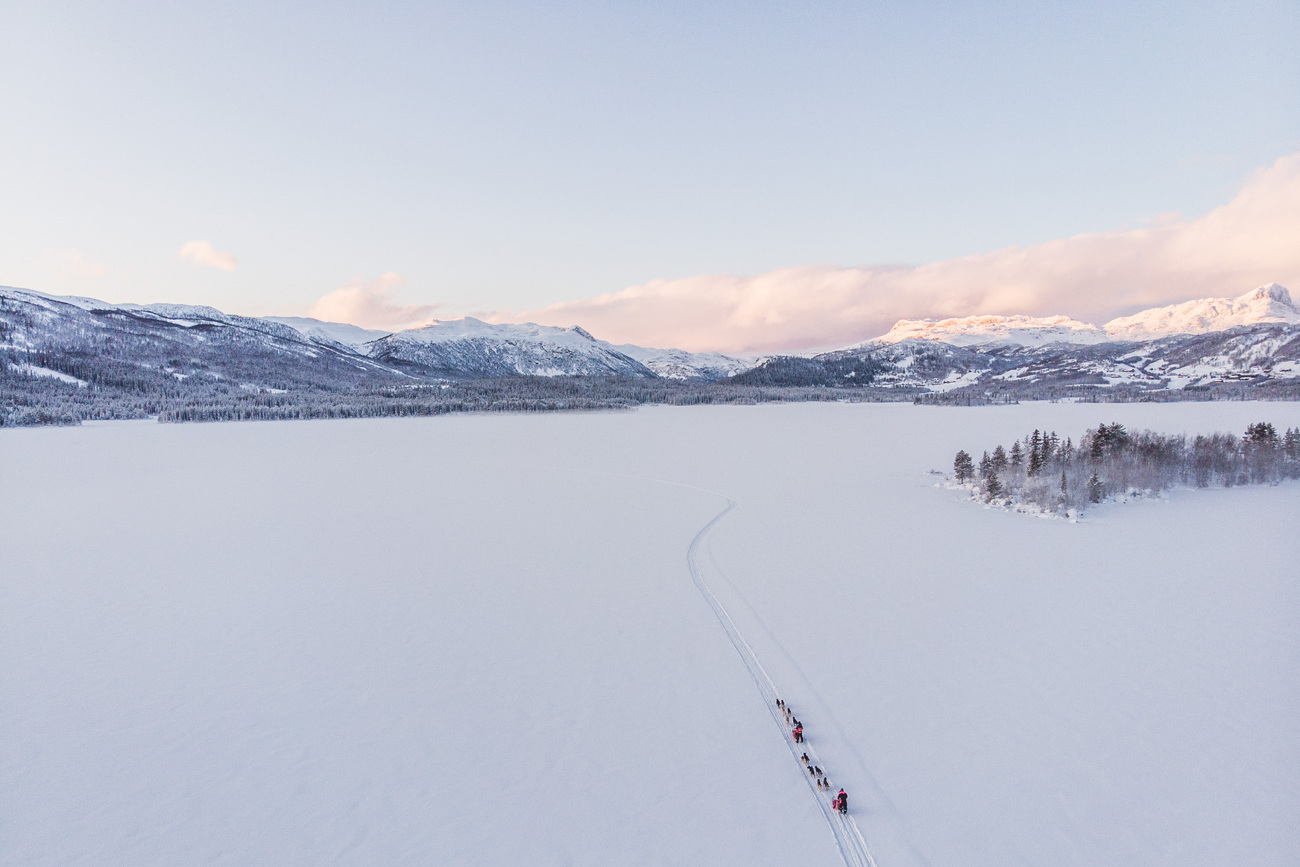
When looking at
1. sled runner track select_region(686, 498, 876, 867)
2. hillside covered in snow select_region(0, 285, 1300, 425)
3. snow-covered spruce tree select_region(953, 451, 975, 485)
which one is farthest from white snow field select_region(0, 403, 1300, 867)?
hillside covered in snow select_region(0, 285, 1300, 425)

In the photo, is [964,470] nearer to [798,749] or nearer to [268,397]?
[798,749]

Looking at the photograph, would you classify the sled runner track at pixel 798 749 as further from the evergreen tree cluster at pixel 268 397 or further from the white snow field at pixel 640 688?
the evergreen tree cluster at pixel 268 397

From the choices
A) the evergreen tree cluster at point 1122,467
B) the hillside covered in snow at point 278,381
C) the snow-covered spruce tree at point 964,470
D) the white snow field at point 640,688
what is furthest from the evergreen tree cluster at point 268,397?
the evergreen tree cluster at point 1122,467

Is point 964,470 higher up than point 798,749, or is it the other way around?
point 964,470

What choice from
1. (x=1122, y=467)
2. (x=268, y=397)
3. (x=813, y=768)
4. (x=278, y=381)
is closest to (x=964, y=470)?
(x=1122, y=467)

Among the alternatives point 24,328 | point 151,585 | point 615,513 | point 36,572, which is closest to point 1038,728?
point 615,513

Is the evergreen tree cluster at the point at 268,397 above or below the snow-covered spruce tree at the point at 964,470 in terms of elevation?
above
